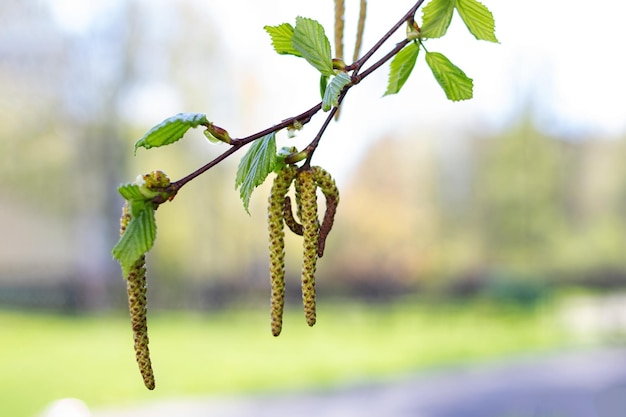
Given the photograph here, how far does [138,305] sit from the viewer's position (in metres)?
0.40

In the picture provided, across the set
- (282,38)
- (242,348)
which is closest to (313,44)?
(282,38)

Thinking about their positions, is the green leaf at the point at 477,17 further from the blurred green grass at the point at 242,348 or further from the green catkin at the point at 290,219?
the blurred green grass at the point at 242,348

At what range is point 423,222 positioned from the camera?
14055 millimetres

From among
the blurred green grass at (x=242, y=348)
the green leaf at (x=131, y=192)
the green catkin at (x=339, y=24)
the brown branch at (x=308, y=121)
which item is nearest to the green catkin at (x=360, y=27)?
the green catkin at (x=339, y=24)

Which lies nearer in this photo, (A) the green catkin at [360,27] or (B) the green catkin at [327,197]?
(B) the green catkin at [327,197]

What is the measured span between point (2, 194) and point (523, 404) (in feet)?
35.4

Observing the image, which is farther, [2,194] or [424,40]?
[2,194]

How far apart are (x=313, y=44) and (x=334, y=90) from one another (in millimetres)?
48

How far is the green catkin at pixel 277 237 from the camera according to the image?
43 cm

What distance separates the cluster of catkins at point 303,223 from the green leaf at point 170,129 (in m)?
0.06

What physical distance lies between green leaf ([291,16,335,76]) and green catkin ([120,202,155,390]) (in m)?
0.13

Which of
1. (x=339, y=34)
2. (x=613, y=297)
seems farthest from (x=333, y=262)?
(x=339, y=34)

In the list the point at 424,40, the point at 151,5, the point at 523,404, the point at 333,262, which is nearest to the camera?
the point at 424,40

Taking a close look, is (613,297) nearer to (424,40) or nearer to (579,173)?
(579,173)
